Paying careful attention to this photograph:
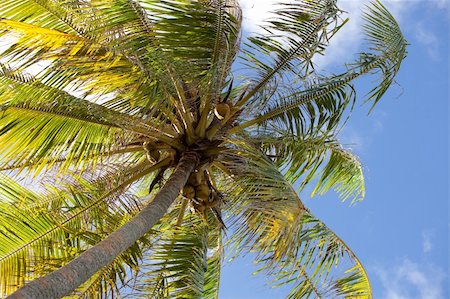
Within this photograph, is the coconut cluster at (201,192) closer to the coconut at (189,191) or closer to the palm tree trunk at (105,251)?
the coconut at (189,191)

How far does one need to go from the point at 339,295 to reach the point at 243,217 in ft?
5.47

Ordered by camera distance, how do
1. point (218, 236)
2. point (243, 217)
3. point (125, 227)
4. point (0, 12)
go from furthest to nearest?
point (218, 236), point (243, 217), point (0, 12), point (125, 227)

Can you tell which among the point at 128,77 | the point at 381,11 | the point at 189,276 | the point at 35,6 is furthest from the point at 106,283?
the point at 381,11

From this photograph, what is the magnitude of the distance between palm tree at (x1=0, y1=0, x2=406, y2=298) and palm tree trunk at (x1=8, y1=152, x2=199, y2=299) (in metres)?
0.02

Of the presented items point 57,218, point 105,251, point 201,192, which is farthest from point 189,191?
point 105,251

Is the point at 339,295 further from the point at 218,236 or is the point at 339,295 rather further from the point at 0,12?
the point at 0,12

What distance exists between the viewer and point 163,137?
309 inches

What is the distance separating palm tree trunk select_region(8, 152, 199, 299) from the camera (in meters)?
4.60

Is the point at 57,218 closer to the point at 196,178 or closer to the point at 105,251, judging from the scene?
the point at 196,178

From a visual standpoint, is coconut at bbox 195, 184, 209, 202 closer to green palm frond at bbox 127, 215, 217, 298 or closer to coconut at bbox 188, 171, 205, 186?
coconut at bbox 188, 171, 205, 186

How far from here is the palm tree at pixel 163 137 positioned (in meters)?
7.02

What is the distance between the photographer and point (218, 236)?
9.45m

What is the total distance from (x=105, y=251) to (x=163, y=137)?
2261 mm

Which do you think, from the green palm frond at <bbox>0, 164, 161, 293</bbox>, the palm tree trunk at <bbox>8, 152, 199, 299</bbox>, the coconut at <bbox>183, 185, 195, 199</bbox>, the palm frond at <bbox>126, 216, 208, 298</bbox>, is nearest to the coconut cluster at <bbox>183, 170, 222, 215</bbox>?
the coconut at <bbox>183, 185, 195, 199</bbox>
